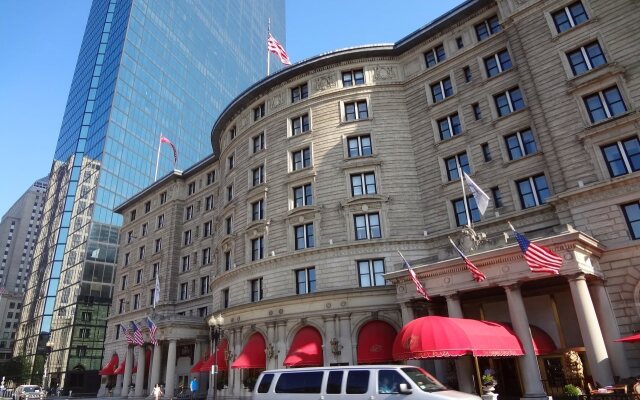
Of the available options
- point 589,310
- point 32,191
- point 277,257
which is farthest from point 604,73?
point 32,191

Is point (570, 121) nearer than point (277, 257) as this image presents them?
Yes

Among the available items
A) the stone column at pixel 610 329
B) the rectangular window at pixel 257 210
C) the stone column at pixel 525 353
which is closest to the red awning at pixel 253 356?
the rectangular window at pixel 257 210

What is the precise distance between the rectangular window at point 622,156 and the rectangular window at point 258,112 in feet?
90.3

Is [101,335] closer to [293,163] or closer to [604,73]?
[293,163]

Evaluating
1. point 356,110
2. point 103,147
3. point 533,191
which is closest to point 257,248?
point 356,110

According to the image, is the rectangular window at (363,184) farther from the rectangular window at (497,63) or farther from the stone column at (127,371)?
the stone column at (127,371)

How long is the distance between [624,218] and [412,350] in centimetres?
1290

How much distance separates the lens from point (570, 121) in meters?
24.3

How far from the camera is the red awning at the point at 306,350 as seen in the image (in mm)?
27766

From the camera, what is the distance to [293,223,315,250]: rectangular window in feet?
106

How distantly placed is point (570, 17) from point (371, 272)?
20.5m

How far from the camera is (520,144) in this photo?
1080 inches

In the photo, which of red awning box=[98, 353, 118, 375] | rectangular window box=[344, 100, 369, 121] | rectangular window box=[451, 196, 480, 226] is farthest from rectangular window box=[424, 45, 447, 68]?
red awning box=[98, 353, 118, 375]

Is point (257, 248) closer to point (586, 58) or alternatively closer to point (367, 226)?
point (367, 226)
